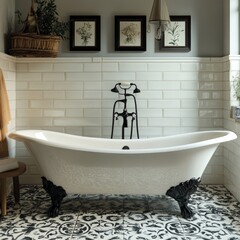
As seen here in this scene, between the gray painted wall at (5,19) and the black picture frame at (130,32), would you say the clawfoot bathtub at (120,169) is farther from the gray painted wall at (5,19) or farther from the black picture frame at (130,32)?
the black picture frame at (130,32)

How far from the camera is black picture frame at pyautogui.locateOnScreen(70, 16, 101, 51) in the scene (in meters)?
3.99

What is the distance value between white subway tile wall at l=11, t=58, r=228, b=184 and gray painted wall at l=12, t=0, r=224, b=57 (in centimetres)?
12

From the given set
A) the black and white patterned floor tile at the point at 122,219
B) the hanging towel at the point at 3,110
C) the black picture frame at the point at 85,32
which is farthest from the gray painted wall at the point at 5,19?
the black and white patterned floor tile at the point at 122,219

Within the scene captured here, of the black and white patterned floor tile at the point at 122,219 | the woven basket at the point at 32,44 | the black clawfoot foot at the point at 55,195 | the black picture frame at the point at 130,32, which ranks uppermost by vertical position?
the black picture frame at the point at 130,32

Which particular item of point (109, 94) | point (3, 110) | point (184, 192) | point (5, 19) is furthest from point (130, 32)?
point (184, 192)

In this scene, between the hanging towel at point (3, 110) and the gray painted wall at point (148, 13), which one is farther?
the gray painted wall at point (148, 13)

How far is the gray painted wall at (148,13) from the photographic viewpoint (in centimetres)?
400

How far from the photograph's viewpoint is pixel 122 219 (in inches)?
117

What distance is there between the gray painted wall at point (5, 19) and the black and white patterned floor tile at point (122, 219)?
1710mm

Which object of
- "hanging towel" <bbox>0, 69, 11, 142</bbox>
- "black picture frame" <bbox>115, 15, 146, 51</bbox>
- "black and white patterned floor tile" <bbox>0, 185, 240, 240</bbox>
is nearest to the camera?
"black and white patterned floor tile" <bbox>0, 185, 240, 240</bbox>

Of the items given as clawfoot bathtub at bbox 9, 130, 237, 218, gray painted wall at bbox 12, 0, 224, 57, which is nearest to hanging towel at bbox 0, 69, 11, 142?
clawfoot bathtub at bbox 9, 130, 237, 218

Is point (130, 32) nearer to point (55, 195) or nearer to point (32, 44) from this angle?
point (32, 44)

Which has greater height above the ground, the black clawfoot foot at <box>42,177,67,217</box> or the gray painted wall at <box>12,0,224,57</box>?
the gray painted wall at <box>12,0,224,57</box>

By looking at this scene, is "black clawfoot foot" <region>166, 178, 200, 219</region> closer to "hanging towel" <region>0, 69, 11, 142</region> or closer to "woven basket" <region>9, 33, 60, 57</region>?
"hanging towel" <region>0, 69, 11, 142</region>
